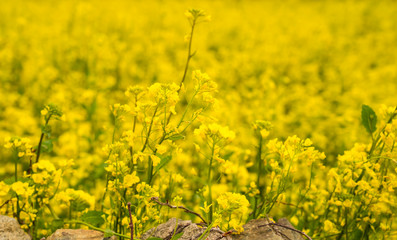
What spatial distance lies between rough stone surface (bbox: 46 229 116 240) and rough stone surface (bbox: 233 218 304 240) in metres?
0.63

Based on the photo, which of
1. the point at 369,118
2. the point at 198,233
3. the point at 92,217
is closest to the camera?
the point at 198,233

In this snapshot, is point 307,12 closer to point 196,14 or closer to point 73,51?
point 73,51

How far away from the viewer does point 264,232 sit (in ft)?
5.86

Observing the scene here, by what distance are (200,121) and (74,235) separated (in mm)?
751

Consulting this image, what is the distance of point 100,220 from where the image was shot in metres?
1.84

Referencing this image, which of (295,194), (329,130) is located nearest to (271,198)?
(295,194)

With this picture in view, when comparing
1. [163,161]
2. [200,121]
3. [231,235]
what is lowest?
[231,235]

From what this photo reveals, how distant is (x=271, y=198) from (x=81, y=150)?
87.8 inches

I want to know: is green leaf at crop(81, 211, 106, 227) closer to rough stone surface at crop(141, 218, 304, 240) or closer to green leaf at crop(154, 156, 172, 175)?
rough stone surface at crop(141, 218, 304, 240)

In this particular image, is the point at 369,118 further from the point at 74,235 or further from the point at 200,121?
the point at 74,235

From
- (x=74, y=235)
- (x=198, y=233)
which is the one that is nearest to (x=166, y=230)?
(x=198, y=233)

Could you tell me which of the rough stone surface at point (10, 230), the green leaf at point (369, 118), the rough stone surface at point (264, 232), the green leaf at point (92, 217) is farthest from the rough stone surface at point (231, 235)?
the green leaf at point (369, 118)

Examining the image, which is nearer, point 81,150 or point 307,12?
point 81,150

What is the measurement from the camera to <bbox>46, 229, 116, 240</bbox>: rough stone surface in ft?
5.84
